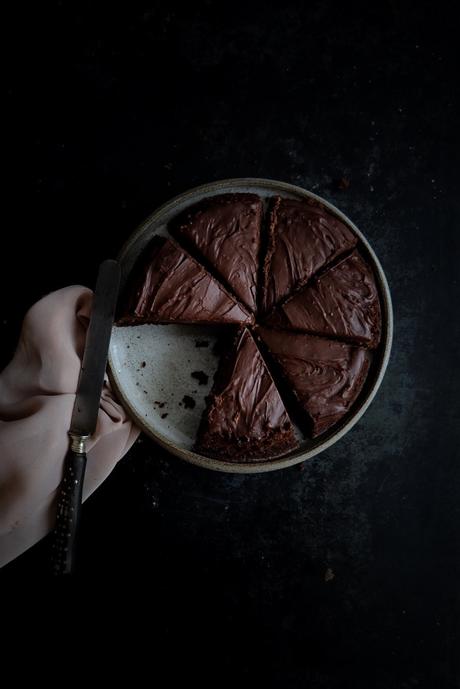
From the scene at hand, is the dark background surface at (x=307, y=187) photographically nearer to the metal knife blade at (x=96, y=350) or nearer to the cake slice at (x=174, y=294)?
the metal knife blade at (x=96, y=350)

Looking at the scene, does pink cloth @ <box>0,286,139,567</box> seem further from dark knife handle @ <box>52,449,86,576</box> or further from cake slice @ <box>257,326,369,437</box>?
cake slice @ <box>257,326,369,437</box>

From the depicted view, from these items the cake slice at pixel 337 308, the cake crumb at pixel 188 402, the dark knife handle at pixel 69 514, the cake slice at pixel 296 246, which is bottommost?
the dark knife handle at pixel 69 514

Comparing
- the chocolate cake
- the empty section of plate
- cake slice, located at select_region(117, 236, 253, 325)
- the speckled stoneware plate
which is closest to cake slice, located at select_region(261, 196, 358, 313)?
the chocolate cake

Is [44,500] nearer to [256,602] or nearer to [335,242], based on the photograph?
[256,602]

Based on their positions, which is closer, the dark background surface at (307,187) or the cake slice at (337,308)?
the cake slice at (337,308)

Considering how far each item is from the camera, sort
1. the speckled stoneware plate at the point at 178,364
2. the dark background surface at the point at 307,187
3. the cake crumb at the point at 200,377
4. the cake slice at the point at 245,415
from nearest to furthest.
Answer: the cake slice at the point at 245,415, the speckled stoneware plate at the point at 178,364, the cake crumb at the point at 200,377, the dark background surface at the point at 307,187

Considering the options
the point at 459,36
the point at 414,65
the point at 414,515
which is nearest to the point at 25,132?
the point at 414,65

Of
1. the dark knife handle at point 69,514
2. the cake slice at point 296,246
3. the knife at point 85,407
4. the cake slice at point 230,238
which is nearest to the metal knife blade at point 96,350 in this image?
the knife at point 85,407
